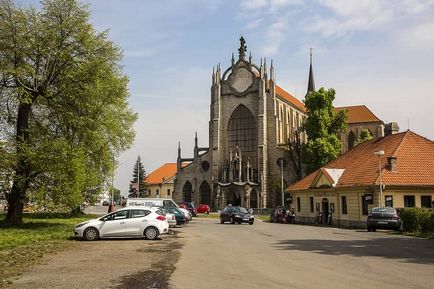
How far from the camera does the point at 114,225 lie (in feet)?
70.6

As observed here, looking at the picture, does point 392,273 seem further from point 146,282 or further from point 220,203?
point 220,203

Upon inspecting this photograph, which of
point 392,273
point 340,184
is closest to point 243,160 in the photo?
point 340,184

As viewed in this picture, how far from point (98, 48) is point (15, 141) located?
7.54 metres

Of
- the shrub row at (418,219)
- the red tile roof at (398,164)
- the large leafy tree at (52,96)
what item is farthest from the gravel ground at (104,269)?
the red tile roof at (398,164)

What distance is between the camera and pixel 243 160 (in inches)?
2798

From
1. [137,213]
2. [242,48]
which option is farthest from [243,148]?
[137,213]

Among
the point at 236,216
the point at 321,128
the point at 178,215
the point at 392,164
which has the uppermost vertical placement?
the point at 321,128

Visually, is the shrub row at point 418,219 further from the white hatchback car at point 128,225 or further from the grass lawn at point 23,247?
the grass lawn at point 23,247

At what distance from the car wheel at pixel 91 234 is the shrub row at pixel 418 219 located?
16.7m

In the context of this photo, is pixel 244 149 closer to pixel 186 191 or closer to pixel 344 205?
pixel 186 191

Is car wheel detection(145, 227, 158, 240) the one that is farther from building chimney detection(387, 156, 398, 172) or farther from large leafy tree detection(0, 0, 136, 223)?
building chimney detection(387, 156, 398, 172)

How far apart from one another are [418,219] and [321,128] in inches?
1309

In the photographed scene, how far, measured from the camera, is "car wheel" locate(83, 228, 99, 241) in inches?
827

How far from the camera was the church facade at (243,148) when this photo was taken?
6819 cm
